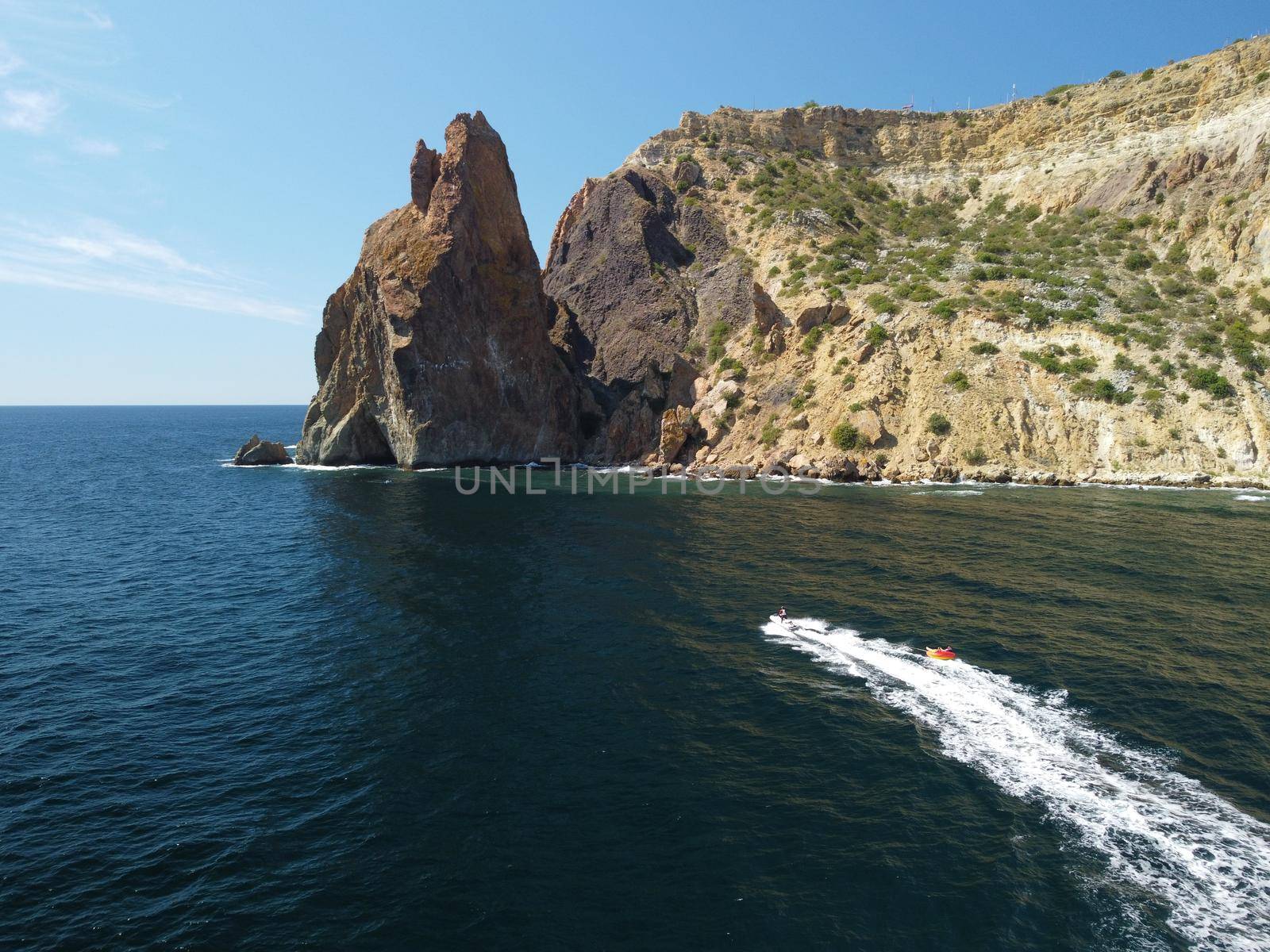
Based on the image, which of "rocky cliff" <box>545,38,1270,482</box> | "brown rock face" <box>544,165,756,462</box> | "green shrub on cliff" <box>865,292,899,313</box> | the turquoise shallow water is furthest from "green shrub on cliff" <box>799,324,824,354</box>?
the turquoise shallow water

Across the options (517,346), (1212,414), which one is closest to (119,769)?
(517,346)

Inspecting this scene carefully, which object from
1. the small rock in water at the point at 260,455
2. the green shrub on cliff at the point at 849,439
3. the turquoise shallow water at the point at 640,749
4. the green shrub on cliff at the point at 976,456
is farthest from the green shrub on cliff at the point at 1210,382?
the small rock in water at the point at 260,455

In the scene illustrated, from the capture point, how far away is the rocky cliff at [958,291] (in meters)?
77.6

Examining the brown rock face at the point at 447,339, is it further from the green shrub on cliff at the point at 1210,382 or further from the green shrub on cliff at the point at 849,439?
the green shrub on cliff at the point at 1210,382

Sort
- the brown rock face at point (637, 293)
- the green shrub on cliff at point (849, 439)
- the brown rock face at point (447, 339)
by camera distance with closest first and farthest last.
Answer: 1. the green shrub on cliff at point (849, 439)
2. the brown rock face at point (447, 339)
3. the brown rock face at point (637, 293)

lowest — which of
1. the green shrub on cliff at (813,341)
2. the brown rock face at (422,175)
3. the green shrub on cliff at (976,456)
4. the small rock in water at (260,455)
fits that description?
the small rock in water at (260,455)

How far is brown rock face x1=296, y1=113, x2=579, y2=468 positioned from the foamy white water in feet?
238

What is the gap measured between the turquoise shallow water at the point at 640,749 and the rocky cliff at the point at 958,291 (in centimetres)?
3338

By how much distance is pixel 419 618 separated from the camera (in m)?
35.6

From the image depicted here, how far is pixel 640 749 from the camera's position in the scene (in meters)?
22.8

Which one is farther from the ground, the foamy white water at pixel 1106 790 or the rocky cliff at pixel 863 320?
the rocky cliff at pixel 863 320

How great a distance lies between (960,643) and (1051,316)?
73.8m

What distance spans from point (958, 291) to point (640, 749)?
9330 cm

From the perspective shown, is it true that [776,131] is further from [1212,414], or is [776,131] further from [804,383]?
[1212,414]
